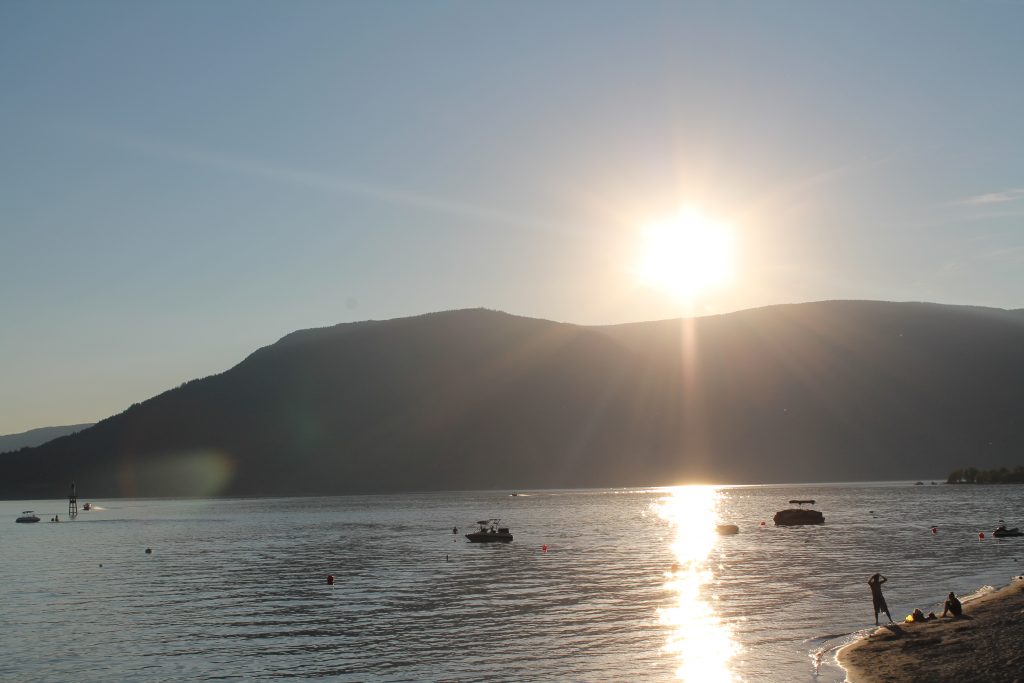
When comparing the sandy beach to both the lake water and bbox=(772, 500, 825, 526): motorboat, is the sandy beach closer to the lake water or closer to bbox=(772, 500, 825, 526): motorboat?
the lake water

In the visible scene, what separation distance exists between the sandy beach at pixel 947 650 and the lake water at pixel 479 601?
4.89ft

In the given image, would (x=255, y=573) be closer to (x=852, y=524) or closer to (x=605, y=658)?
(x=605, y=658)

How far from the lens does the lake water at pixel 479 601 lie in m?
38.7

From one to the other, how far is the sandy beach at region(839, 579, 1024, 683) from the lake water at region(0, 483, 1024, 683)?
1490mm

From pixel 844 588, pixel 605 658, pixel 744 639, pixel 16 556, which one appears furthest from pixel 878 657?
pixel 16 556

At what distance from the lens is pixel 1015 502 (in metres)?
166

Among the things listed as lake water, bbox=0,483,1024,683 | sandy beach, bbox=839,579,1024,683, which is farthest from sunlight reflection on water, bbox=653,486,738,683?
sandy beach, bbox=839,579,1024,683

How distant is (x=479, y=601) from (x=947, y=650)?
3057 cm

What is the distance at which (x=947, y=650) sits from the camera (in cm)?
3425

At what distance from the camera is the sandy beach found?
30.9 metres

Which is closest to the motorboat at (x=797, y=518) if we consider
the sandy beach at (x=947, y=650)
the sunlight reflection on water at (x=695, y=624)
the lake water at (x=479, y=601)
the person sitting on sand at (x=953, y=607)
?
the lake water at (x=479, y=601)

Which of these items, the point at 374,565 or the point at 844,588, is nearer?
the point at 844,588

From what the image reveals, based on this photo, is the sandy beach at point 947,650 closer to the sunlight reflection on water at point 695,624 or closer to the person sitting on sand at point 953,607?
the person sitting on sand at point 953,607

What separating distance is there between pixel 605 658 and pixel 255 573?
50.7m
